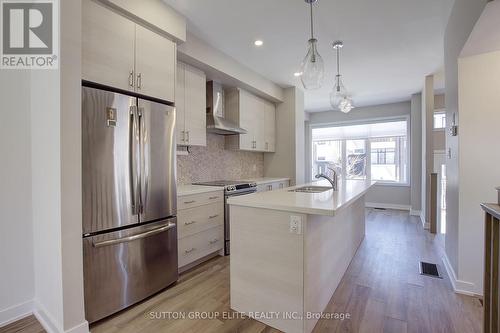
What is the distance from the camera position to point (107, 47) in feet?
6.14

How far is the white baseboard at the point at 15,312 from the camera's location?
5.96ft

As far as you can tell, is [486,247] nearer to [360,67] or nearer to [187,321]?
[187,321]

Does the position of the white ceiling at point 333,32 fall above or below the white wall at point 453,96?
above

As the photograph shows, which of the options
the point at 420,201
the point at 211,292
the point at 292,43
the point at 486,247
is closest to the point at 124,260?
the point at 211,292

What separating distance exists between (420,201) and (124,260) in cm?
576

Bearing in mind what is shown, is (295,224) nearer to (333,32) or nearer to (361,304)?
(361,304)

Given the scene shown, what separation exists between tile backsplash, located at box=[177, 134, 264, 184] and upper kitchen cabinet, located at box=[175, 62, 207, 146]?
0.39 m

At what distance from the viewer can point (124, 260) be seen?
1.93 m

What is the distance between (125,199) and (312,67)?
6.30ft

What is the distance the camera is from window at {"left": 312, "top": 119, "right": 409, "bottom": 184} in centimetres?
602

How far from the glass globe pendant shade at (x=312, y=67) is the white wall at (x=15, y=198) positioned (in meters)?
2.29

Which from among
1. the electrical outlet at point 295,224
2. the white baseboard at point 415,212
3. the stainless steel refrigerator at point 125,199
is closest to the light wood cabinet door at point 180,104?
the stainless steel refrigerator at point 125,199

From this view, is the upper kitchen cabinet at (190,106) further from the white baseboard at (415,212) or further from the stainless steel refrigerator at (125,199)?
the white baseboard at (415,212)

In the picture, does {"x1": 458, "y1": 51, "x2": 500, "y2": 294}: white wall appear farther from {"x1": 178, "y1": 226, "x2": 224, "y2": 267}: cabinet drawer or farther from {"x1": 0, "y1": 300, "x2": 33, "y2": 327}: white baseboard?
{"x1": 0, "y1": 300, "x2": 33, "y2": 327}: white baseboard
